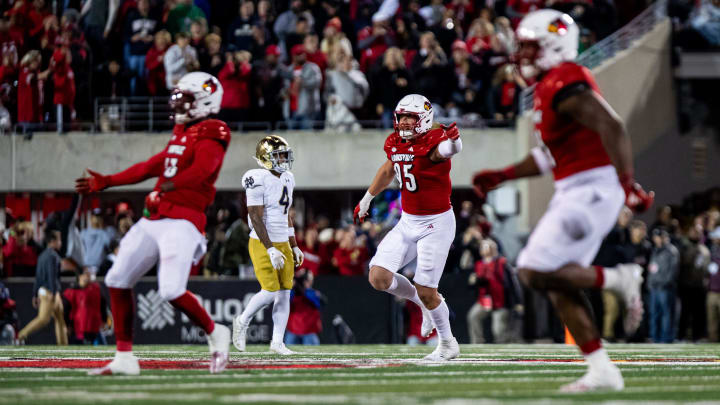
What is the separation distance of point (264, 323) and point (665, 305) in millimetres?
5896

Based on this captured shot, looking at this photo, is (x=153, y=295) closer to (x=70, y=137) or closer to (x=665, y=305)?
(x=70, y=137)

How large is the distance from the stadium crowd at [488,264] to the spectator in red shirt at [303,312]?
0.80 metres

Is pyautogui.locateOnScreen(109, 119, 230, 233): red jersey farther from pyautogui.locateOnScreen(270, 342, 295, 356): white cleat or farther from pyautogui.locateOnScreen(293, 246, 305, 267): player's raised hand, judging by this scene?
pyautogui.locateOnScreen(293, 246, 305, 267): player's raised hand

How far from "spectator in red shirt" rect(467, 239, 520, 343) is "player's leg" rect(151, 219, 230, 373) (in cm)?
983

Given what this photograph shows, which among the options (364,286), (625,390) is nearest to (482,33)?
(364,286)

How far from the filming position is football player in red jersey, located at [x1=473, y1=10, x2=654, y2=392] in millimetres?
6652

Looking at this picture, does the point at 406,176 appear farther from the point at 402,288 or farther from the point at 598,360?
the point at 598,360

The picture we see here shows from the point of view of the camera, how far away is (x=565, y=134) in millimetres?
Answer: 6945

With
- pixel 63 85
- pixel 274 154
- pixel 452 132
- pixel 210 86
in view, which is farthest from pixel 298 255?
pixel 63 85

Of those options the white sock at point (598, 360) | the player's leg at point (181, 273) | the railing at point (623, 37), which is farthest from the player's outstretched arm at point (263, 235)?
the railing at point (623, 37)

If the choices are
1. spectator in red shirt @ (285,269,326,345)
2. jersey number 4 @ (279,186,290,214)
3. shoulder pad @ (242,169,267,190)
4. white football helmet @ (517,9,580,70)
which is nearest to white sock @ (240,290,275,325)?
jersey number 4 @ (279,186,290,214)

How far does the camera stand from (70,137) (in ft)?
66.7

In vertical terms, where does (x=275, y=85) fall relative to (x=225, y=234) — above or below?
above

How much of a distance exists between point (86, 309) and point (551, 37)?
11107mm
